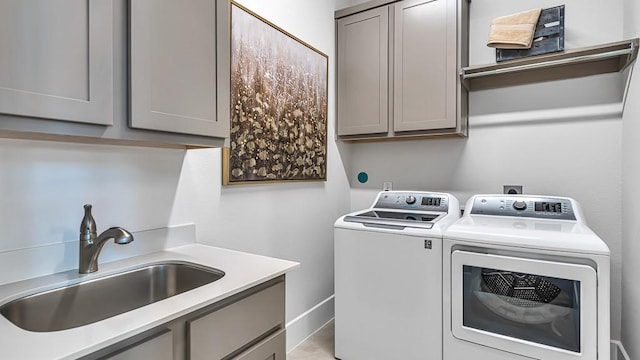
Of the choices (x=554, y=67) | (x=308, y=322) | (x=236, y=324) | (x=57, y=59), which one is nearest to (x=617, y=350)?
(x=554, y=67)

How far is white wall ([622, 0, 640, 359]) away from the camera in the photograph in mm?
1717

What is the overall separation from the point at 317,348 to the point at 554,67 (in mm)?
2549

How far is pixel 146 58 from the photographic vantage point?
1.08 m

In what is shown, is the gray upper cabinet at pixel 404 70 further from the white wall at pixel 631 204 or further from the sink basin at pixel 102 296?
the sink basin at pixel 102 296

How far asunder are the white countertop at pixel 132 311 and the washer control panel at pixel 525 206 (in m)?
1.47

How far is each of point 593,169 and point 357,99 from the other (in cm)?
171

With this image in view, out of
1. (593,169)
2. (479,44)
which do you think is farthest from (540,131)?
(479,44)

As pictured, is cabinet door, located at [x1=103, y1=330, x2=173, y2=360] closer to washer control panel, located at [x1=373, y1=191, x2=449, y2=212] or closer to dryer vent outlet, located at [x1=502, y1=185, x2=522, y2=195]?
washer control panel, located at [x1=373, y1=191, x2=449, y2=212]

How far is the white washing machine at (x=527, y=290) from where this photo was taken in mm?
Answer: 1480

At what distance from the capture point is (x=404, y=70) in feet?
8.21

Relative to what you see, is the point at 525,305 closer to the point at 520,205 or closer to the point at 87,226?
the point at 520,205

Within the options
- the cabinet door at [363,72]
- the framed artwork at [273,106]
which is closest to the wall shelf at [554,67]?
the cabinet door at [363,72]

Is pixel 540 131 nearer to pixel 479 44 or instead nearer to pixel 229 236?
pixel 479 44

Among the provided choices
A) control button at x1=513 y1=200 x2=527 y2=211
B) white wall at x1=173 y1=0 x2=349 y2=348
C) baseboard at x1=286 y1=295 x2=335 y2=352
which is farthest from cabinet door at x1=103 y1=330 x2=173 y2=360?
control button at x1=513 y1=200 x2=527 y2=211
